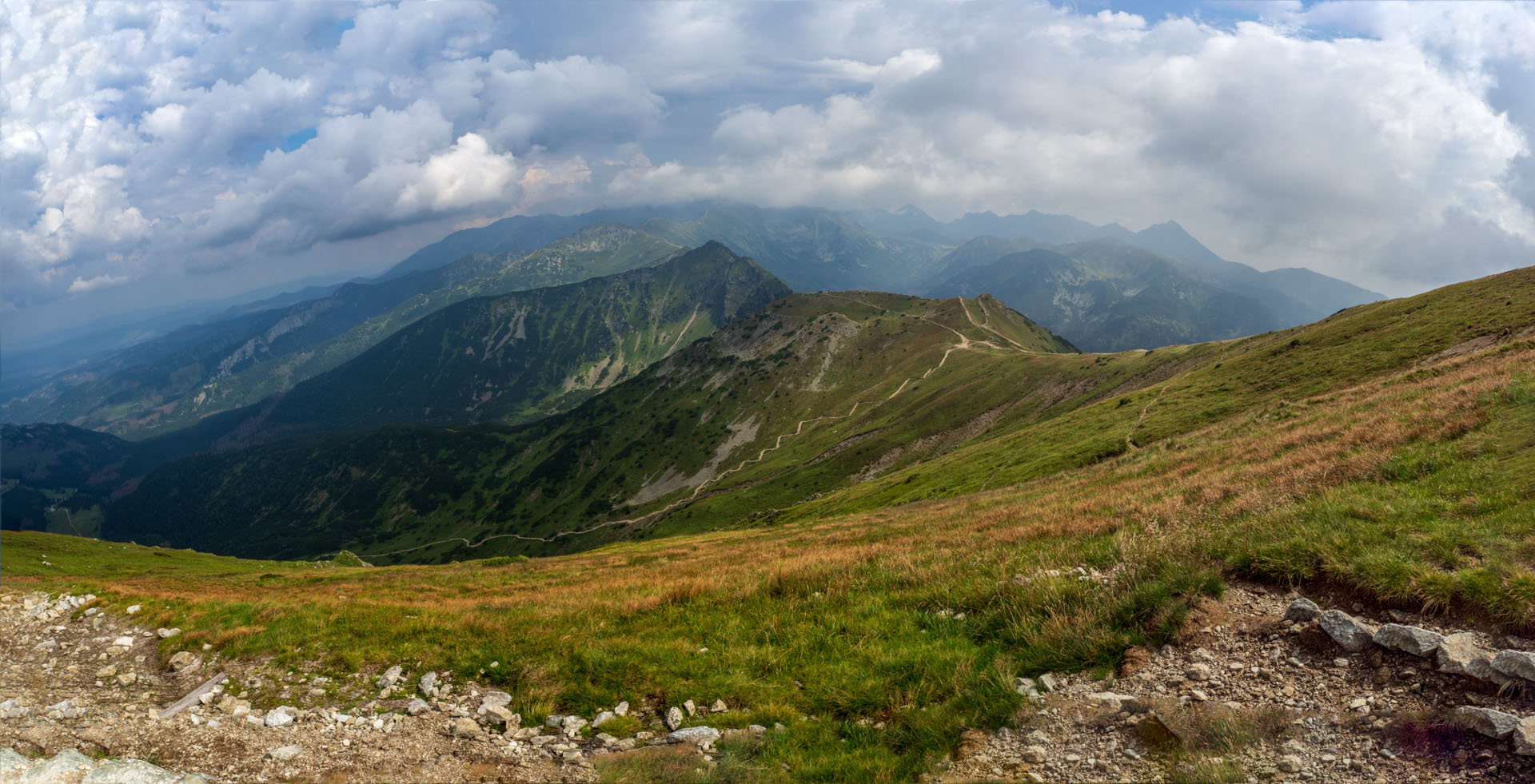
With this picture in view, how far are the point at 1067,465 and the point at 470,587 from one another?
49.8 metres

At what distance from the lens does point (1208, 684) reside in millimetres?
7785

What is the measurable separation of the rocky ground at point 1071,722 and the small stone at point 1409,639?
0.02 meters

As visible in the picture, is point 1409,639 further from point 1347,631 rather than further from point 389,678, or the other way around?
point 389,678

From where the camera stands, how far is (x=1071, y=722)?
759 centimetres

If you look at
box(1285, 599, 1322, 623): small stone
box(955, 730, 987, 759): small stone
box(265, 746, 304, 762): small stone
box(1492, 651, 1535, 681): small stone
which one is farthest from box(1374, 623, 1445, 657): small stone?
box(265, 746, 304, 762): small stone

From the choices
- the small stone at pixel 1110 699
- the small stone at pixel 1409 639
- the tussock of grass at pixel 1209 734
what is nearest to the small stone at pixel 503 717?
the small stone at pixel 1110 699

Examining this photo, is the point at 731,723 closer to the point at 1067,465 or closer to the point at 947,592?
the point at 947,592

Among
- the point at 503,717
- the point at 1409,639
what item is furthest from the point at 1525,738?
the point at 503,717

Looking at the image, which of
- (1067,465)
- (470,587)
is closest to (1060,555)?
(470,587)

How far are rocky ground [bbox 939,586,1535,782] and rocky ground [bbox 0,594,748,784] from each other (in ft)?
16.1

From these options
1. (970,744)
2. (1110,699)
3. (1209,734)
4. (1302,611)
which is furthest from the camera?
(1302,611)

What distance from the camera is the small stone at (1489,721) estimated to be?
5652 mm

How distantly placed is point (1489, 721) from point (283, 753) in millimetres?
15440

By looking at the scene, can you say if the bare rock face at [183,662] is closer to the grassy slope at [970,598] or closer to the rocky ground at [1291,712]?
the grassy slope at [970,598]
